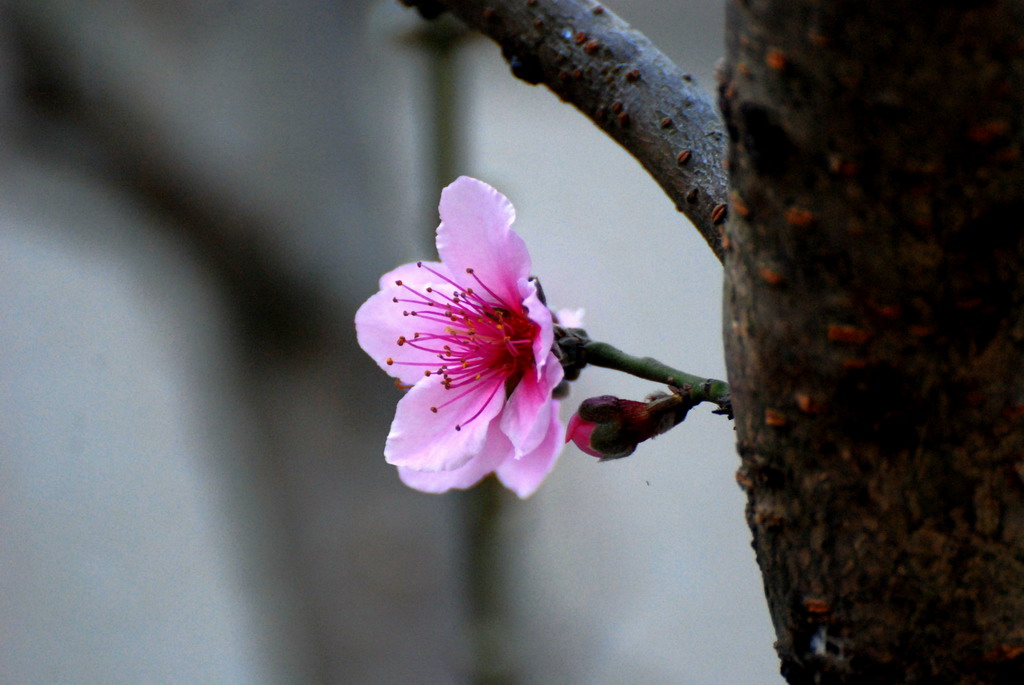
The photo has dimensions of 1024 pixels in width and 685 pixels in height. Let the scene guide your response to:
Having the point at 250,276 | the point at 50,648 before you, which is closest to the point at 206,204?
the point at 250,276

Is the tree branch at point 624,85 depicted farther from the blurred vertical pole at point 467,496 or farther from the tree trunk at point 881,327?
the blurred vertical pole at point 467,496

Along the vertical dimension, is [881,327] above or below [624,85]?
below

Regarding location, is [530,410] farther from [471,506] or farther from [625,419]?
[471,506]

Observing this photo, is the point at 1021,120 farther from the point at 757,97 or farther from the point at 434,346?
the point at 434,346

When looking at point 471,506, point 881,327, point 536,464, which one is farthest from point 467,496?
point 881,327

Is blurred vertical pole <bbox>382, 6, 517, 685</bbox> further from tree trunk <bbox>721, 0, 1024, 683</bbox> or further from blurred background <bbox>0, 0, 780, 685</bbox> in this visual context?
tree trunk <bbox>721, 0, 1024, 683</bbox>

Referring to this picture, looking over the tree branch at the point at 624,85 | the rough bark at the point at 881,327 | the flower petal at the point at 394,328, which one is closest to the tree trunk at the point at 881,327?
the rough bark at the point at 881,327

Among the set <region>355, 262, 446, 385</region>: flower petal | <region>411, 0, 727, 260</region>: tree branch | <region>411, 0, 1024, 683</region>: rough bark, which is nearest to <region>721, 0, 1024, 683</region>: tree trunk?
<region>411, 0, 1024, 683</region>: rough bark
